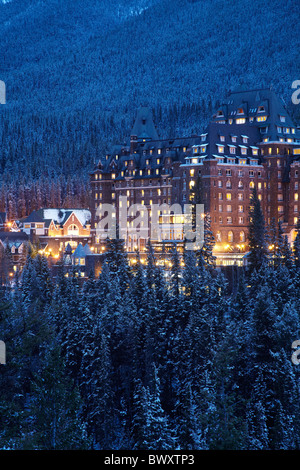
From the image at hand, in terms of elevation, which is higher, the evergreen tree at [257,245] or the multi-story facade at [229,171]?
the multi-story facade at [229,171]

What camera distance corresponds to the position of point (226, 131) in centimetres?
13200

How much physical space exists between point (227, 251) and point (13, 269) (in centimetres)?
4588

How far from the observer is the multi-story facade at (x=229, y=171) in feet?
416

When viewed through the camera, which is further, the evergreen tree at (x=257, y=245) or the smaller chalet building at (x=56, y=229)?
the smaller chalet building at (x=56, y=229)

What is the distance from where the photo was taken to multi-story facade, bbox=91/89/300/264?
127 metres

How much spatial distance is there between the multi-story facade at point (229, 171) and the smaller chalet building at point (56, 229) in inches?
691

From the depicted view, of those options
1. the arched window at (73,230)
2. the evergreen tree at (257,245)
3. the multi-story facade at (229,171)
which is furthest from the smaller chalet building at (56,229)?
the evergreen tree at (257,245)

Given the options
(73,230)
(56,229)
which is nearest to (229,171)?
(73,230)

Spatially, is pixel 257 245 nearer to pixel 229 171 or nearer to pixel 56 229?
pixel 229 171

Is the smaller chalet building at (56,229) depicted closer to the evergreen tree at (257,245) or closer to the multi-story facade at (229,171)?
the multi-story facade at (229,171)

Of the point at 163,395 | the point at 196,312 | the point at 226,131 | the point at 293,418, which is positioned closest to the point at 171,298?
the point at 196,312

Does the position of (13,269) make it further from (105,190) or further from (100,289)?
(100,289)

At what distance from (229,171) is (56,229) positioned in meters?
50.6

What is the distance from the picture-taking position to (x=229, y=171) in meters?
129
